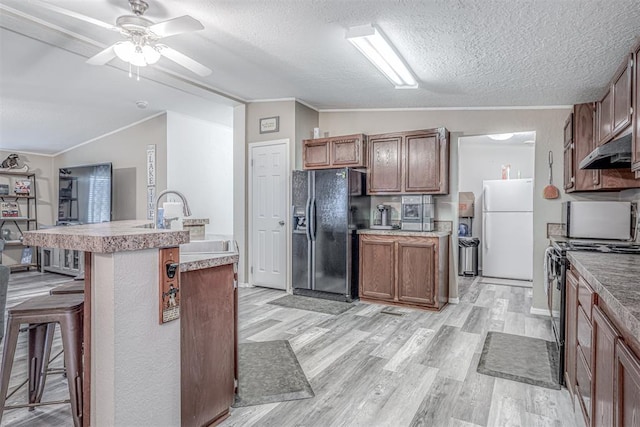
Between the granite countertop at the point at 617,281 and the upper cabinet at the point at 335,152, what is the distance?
2765mm

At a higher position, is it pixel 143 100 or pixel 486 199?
pixel 143 100

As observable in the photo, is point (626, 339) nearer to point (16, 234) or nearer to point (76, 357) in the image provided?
point (76, 357)

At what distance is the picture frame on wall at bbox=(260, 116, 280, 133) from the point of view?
15.9ft

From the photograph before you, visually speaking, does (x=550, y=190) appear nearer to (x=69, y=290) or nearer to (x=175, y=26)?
(x=175, y=26)

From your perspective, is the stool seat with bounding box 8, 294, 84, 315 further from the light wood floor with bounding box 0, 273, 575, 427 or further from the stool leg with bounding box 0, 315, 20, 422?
the light wood floor with bounding box 0, 273, 575, 427

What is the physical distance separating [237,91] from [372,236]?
2.49m

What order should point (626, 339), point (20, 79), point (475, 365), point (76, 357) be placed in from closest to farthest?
point (626, 339), point (76, 357), point (475, 365), point (20, 79)

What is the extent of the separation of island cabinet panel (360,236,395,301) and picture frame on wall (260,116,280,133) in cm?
194

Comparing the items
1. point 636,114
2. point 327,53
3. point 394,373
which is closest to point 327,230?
point 327,53

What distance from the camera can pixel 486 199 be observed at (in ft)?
19.8

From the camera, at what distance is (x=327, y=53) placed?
10.4ft

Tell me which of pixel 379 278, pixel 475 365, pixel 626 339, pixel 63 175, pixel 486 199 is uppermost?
pixel 63 175

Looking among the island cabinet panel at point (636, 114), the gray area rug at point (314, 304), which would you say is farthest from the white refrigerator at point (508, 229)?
the island cabinet panel at point (636, 114)

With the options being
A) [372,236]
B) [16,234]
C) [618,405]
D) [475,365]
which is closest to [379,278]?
[372,236]
